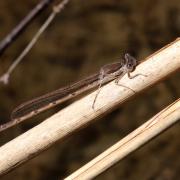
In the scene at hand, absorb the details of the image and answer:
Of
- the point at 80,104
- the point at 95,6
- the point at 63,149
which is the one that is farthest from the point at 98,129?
the point at 80,104

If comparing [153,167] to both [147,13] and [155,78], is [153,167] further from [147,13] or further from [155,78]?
[155,78]

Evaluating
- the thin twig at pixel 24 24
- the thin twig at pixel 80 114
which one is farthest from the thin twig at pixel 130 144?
the thin twig at pixel 24 24

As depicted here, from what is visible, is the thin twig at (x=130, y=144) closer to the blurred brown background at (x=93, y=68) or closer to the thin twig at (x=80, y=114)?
the thin twig at (x=80, y=114)

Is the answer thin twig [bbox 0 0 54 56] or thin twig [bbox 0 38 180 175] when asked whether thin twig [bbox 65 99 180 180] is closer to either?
thin twig [bbox 0 38 180 175]

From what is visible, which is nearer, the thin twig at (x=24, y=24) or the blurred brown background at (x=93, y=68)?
the thin twig at (x=24, y=24)

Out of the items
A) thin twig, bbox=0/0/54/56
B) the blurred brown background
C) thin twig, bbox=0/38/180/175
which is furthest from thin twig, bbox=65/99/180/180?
the blurred brown background
